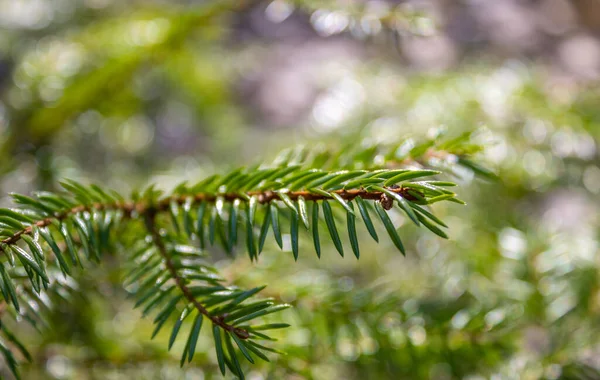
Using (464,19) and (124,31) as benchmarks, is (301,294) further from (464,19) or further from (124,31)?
(464,19)

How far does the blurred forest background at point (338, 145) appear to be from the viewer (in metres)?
0.64

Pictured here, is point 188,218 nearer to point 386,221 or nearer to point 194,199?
point 194,199

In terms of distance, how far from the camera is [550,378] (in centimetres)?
63

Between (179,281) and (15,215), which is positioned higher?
(15,215)

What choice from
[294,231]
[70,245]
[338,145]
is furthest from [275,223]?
[338,145]

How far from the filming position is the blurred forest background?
2.10 ft

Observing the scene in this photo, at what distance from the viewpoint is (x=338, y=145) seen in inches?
33.3

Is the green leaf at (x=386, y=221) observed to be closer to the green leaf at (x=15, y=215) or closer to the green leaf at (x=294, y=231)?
the green leaf at (x=294, y=231)

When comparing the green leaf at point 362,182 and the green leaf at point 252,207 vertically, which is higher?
the green leaf at point 252,207

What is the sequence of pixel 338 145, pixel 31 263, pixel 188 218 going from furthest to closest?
pixel 338 145, pixel 188 218, pixel 31 263

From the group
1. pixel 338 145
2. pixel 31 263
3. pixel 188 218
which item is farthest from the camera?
pixel 338 145

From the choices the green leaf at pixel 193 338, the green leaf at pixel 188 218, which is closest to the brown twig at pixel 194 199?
the green leaf at pixel 188 218

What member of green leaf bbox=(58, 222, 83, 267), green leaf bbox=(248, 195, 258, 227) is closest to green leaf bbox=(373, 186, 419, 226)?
green leaf bbox=(248, 195, 258, 227)

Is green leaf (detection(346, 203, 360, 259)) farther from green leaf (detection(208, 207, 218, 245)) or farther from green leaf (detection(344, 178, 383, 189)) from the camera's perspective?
green leaf (detection(208, 207, 218, 245))
